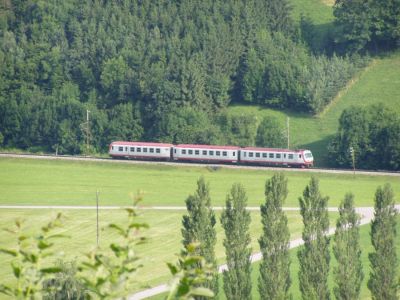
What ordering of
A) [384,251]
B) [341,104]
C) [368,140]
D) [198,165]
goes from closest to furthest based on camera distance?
1. [384,251]
2. [368,140]
3. [198,165]
4. [341,104]

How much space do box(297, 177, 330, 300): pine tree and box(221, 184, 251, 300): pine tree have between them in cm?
278

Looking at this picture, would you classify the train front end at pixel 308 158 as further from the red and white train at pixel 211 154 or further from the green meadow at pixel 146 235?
the green meadow at pixel 146 235

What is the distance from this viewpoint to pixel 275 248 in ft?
181

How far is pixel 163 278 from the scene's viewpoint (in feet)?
213

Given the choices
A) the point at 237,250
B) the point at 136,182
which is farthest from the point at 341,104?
the point at 237,250

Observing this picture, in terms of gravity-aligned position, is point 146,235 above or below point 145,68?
below

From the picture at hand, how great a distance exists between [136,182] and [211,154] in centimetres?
1065

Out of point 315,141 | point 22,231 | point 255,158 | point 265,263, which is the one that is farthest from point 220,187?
point 22,231

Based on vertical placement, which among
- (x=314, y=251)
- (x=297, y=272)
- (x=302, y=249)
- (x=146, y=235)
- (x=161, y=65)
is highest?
(x=161, y=65)

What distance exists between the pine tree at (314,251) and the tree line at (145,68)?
63.2m

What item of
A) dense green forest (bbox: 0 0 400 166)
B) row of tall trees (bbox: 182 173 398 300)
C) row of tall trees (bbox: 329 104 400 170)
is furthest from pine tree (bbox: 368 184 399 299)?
dense green forest (bbox: 0 0 400 166)

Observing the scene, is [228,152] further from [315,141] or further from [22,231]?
[22,231]

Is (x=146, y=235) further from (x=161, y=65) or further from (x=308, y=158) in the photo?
(x=161, y=65)

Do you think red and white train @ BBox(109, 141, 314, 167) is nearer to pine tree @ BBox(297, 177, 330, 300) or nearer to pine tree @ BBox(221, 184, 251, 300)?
pine tree @ BBox(297, 177, 330, 300)
